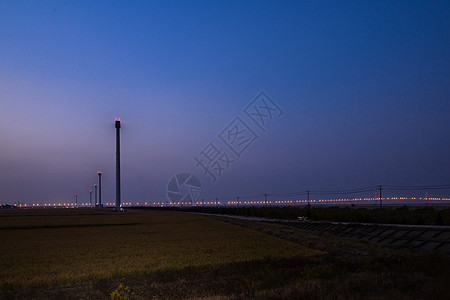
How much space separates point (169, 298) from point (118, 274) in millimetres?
3533

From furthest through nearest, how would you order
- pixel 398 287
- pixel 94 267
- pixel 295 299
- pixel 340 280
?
pixel 94 267
pixel 340 280
pixel 398 287
pixel 295 299

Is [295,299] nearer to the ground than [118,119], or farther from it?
nearer to the ground

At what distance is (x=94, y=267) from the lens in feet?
44.2

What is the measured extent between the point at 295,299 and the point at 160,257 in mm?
8743

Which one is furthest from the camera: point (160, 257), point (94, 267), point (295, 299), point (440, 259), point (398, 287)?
point (160, 257)

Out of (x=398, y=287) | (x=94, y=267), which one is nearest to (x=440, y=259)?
(x=398, y=287)

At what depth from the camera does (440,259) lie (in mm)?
12016

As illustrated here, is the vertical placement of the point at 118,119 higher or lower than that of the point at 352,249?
higher

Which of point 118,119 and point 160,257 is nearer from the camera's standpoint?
point 160,257

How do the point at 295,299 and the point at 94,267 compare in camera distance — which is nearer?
the point at 295,299

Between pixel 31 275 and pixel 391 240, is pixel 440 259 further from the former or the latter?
pixel 31 275

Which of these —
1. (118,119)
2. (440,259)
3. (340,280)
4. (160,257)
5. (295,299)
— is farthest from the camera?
(118,119)

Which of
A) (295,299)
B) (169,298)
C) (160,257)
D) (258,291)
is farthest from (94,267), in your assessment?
(295,299)

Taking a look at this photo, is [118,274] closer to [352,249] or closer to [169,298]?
[169,298]
